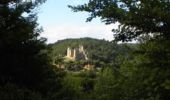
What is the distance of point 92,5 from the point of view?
12070 millimetres

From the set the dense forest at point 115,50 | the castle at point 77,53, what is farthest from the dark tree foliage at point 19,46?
the castle at point 77,53

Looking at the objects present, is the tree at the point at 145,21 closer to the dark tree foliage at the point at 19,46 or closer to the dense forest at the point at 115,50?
the dense forest at the point at 115,50

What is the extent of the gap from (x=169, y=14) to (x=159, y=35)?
91 cm

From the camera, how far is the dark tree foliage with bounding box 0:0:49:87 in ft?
81.4

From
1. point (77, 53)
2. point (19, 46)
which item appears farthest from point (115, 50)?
point (77, 53)

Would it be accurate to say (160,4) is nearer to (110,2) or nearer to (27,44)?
(110,2)

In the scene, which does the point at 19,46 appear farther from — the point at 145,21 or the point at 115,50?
the point at 145,21

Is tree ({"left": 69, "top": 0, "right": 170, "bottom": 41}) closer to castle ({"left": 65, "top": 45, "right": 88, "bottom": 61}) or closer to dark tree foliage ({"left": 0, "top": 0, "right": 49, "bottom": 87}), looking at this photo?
dark tree foliage ({"left": 0, "top": 0, "right": 49, "bottom": 87})

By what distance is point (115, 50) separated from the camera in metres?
32.0

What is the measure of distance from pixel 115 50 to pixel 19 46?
24.7ft

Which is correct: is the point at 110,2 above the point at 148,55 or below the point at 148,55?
above

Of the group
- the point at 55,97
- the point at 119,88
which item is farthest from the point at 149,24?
the point at 119,88

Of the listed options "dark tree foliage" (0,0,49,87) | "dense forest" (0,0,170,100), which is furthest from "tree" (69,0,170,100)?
"dark tree foliage" (0,0,49,87)

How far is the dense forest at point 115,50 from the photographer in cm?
1127
